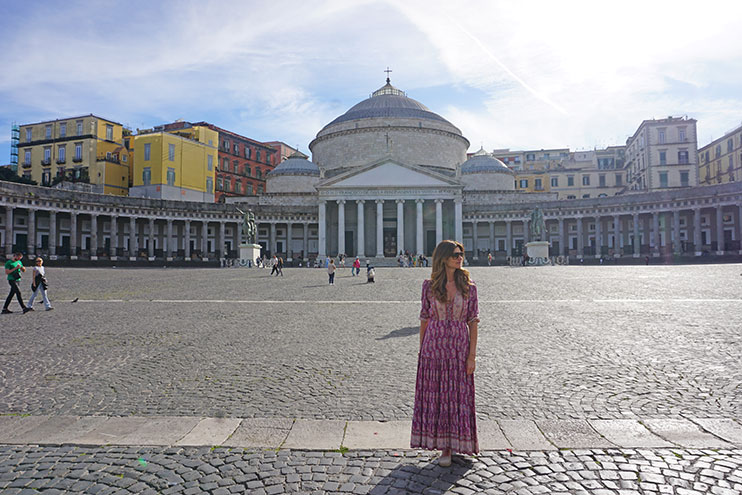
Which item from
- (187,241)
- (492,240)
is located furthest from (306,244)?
(492,240)

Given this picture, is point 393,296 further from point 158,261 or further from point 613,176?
point 613,176

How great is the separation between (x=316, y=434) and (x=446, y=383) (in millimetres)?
1259

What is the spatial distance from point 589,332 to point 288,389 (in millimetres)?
5815

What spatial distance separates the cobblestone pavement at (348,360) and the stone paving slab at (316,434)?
9.4 inches

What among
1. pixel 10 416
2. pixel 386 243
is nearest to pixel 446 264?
pixel 10 416

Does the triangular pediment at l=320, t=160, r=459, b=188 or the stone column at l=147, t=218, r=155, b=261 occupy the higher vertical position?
the triangular pediment at l=320, t=160, r=459, b=188

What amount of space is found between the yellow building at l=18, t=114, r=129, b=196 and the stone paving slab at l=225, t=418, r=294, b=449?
55.4m

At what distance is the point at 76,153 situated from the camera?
51719 millimetres

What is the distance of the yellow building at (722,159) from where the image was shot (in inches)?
2151

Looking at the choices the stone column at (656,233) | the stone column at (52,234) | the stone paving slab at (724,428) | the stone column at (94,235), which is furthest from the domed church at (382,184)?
the stone paving slab at (724,428)

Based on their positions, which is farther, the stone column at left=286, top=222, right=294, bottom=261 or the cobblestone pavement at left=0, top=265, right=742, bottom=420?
the stone column at left=286, top=222, right=294, bottom=261

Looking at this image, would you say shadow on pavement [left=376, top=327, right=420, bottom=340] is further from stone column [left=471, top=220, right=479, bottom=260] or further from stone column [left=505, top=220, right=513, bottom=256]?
stone column [left=505, top=220, right=513, bottom=256]

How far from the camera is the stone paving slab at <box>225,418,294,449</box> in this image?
402cm

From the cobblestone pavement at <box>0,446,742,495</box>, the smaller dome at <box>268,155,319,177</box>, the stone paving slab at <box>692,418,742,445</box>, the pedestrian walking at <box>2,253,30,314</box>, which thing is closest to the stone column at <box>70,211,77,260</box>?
the smaller dome at <box>268,155,319,177</box>
